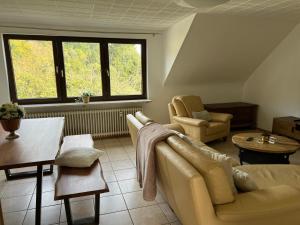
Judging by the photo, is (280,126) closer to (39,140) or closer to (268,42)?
(268,42)

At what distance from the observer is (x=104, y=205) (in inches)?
88.5

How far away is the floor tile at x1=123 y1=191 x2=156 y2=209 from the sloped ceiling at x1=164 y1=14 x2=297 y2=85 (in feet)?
8.50

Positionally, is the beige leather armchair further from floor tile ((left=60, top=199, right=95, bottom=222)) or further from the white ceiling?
floor tile ((left=60, top=199, right=95, bottom=222))

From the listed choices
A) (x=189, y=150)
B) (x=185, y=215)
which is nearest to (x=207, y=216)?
(x=185, y=215)

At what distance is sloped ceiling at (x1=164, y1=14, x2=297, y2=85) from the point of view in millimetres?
3557

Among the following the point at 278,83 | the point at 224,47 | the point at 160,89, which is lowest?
the point at 160,89

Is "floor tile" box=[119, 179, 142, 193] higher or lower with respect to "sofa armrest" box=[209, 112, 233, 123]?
lower

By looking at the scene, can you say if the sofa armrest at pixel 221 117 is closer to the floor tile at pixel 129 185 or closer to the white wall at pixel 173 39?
the white wall at pixel 173 39

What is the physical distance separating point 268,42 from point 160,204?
3.72m

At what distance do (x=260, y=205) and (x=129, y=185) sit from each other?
163cm

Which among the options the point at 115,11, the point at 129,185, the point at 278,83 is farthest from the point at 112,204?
the point at 278,83

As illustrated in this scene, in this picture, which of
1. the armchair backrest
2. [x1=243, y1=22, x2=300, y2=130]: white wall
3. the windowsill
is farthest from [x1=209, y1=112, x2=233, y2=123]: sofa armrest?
the windowsill

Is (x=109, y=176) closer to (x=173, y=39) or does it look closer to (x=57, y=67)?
(x=57, y=67)

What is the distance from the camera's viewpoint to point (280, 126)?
4035 millimetres
